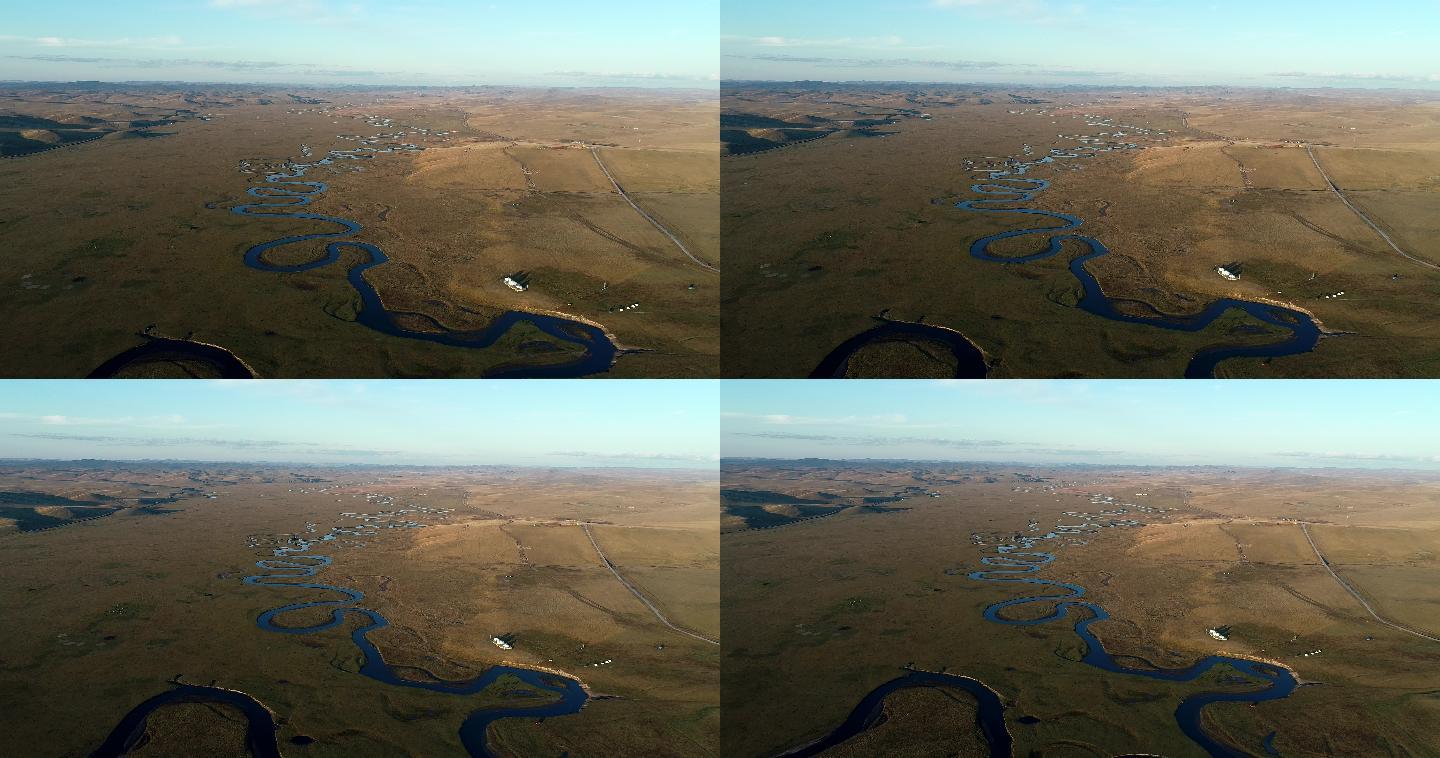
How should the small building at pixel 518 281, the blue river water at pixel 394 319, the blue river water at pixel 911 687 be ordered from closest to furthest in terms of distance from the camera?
the blue river water at pixel 911 687 → the blue river water at pixel 394 319 → the small building at pixel 518 281

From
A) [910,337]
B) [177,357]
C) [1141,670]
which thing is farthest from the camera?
[910,337]

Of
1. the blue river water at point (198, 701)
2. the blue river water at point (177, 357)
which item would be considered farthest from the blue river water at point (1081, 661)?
the blue river water at point (177, 357)

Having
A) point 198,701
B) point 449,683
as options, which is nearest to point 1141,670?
point 449,683

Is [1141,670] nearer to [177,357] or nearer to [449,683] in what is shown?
[449,683]

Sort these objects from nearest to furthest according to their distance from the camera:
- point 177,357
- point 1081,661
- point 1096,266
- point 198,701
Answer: point 198,701 < point 177,357 < point 1081,661 < point 1096,266

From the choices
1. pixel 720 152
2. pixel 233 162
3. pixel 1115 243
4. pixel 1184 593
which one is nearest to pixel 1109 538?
pixel 1184 593

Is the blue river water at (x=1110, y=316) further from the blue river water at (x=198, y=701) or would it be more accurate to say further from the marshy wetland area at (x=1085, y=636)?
the blue river water at (x=198, y=701)

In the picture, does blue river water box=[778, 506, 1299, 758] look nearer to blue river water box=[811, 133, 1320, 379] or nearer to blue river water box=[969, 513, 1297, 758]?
blue river water box=[969, 513, 1297, 758]
